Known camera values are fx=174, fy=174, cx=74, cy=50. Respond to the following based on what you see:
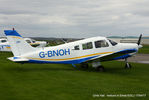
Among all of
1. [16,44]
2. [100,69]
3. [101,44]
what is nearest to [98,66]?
[100,69]

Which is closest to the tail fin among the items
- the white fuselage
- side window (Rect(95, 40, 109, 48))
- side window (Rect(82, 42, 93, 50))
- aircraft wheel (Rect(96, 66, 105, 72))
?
the white fuselage

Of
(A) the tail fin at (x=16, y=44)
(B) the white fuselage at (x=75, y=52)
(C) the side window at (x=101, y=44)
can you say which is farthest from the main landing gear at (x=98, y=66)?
(A) the tail fin at (x=16, y=44)

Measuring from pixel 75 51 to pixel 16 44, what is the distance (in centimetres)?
387

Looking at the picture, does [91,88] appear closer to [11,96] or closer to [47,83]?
[47,83]

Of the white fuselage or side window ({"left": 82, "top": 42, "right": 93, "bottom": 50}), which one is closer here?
the white fuselage

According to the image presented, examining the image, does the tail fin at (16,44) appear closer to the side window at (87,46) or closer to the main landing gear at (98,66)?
the side window at (87,46)

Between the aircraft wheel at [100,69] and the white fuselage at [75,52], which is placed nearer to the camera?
the white fuselage at [75,52]

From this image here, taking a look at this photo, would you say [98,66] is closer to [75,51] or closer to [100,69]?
[100,69]

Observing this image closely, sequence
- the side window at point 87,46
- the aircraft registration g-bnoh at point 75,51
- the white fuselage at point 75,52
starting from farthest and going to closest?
the side window at point 87,46
the white fuselage at point 75,52
the aircraft registration g-bnoh at point 75,51

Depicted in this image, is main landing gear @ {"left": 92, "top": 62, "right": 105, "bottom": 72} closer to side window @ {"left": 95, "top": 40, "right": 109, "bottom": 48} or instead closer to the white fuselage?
the white fuselage

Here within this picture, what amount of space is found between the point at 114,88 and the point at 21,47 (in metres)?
6.68

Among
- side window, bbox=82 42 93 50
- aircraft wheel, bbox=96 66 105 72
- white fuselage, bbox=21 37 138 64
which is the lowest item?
aircraft wheel, bbox=96 66 105 72

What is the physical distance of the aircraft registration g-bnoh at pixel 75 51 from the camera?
36.9 feet

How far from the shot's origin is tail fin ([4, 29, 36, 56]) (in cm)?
1100
